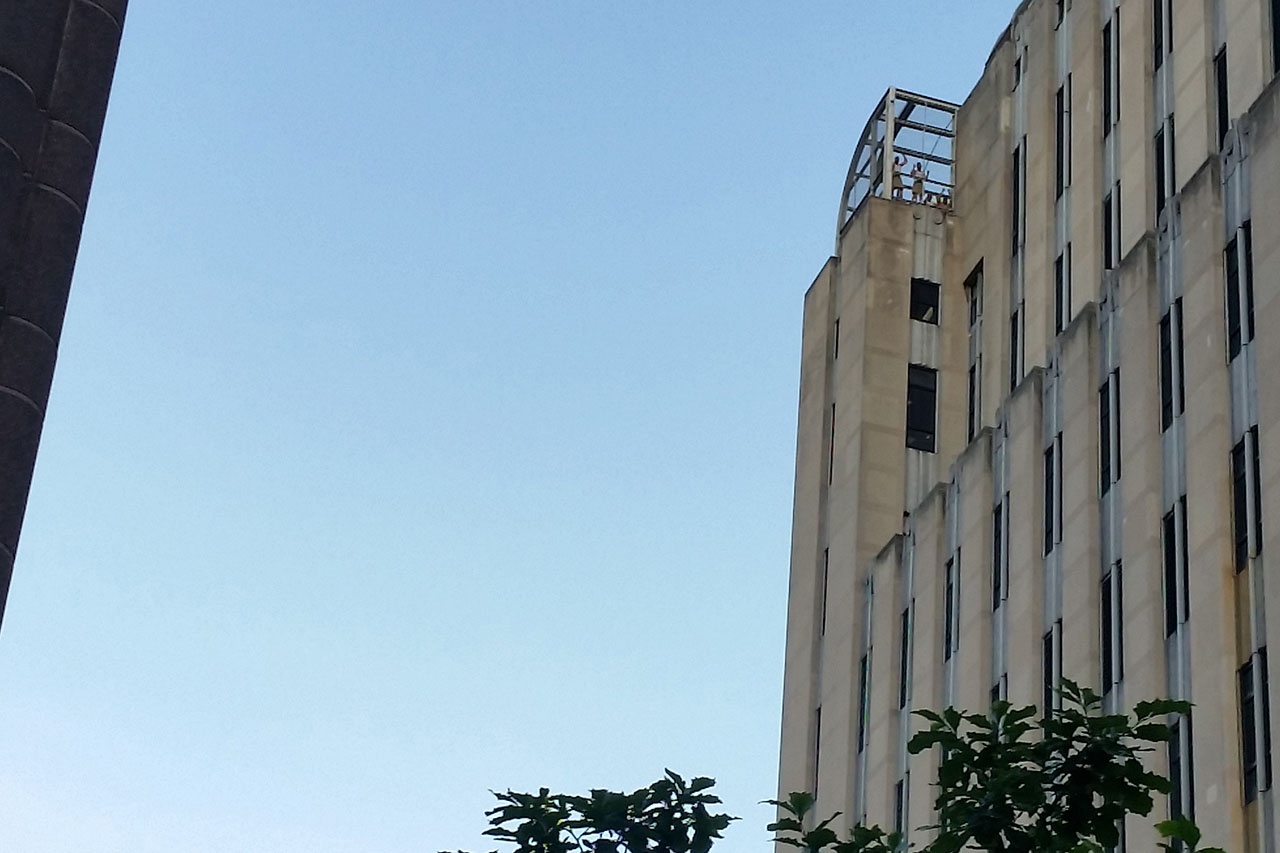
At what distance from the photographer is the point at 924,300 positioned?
5825cm

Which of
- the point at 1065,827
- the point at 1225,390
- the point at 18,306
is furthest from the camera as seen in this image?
the point at 1225,390

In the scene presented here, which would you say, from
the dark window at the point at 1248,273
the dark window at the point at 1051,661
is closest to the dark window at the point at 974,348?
the dark window at the point at 1051,661

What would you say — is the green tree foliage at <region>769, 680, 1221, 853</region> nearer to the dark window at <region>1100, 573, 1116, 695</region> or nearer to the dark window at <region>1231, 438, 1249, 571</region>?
the dark window at <region>1231, 438, 1249, 571</region>

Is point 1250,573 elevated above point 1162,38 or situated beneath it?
situated beneath

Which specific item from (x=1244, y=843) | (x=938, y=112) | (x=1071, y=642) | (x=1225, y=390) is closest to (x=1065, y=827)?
(x=1244, y=843)

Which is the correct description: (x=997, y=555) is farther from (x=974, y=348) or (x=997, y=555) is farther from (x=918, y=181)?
(x=918, y=181)

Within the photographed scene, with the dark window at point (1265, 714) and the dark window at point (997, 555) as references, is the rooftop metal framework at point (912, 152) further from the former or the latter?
the dark window at point (1265, 714)

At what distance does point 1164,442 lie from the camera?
4069 centimetres

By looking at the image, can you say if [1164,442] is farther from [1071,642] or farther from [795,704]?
[795,704]

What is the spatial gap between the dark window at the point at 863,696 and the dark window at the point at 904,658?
6.15 feet

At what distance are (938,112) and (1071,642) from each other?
22072mm

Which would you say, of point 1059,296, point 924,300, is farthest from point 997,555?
point 924,300

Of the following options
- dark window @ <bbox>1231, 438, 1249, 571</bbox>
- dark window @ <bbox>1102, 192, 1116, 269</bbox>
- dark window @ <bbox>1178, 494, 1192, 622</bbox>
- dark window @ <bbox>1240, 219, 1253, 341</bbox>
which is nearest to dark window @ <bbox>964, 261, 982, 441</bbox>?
dark window @ <bbox>1102, 192, 1116, 269</bbox>

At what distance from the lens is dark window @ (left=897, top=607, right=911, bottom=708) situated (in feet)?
170
